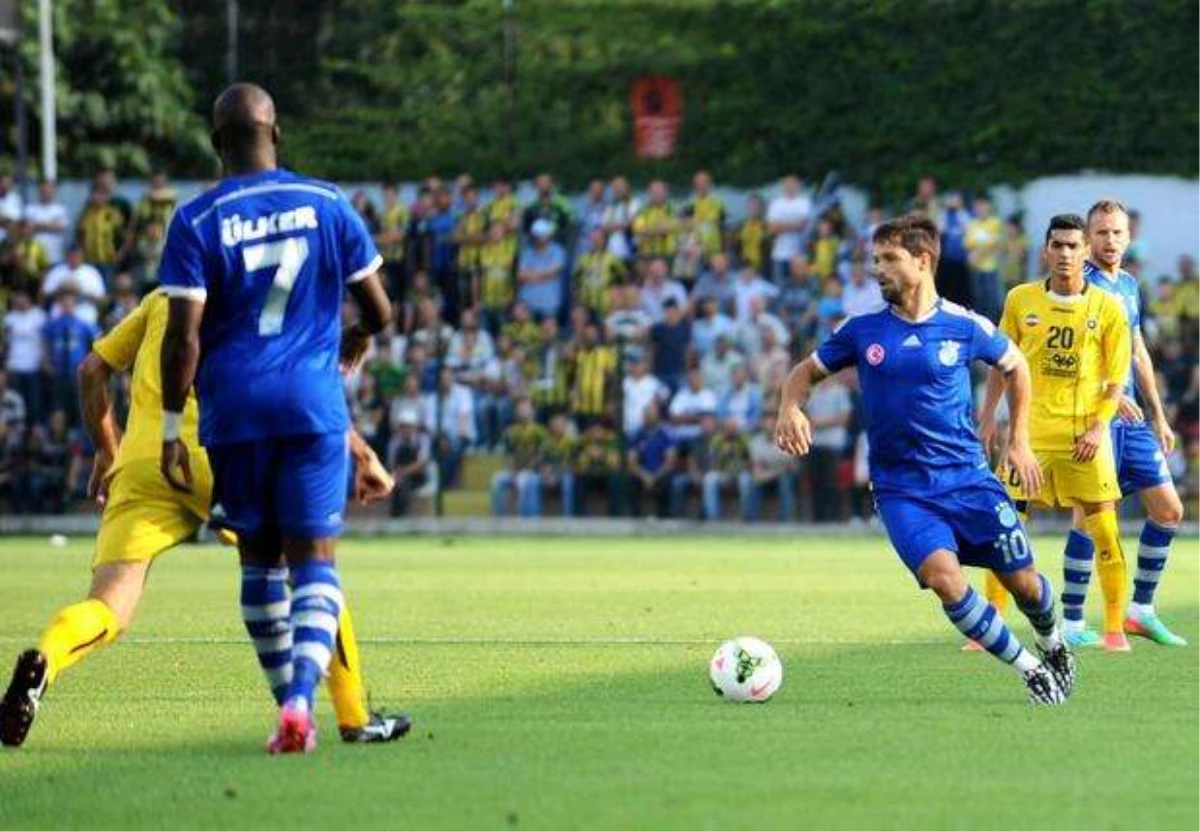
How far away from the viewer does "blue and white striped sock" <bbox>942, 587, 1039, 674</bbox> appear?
1143cm

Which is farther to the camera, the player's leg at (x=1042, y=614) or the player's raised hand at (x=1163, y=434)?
the player's raised hand at (x=1163, y=434)

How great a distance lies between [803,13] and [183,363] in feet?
90.3

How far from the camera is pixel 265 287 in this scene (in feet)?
31.0

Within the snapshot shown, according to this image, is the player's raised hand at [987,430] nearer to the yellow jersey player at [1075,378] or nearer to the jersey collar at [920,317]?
the yellow jersey player at [1075,378]

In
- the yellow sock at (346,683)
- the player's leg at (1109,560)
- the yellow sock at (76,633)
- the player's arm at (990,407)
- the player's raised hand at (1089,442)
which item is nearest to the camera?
the yellow sock at (346,683)

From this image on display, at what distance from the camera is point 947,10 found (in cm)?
3497

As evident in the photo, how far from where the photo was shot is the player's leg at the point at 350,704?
9891 millimetres

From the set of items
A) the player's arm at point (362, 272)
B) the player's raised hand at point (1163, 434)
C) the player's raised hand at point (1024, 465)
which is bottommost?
the player's raised hand at point (1163, 434)

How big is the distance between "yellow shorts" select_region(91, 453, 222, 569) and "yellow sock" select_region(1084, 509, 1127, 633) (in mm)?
5816

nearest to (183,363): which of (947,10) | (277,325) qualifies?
(277,325)

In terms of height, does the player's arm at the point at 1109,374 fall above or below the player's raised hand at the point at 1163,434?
above

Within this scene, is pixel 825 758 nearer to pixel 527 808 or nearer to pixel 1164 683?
pixel 527 808

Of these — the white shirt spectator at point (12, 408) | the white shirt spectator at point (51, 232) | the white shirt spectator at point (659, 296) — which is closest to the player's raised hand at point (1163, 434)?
the white shirt spectator at point (659, 296)

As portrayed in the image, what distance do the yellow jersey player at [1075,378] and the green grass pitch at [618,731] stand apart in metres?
0.85
